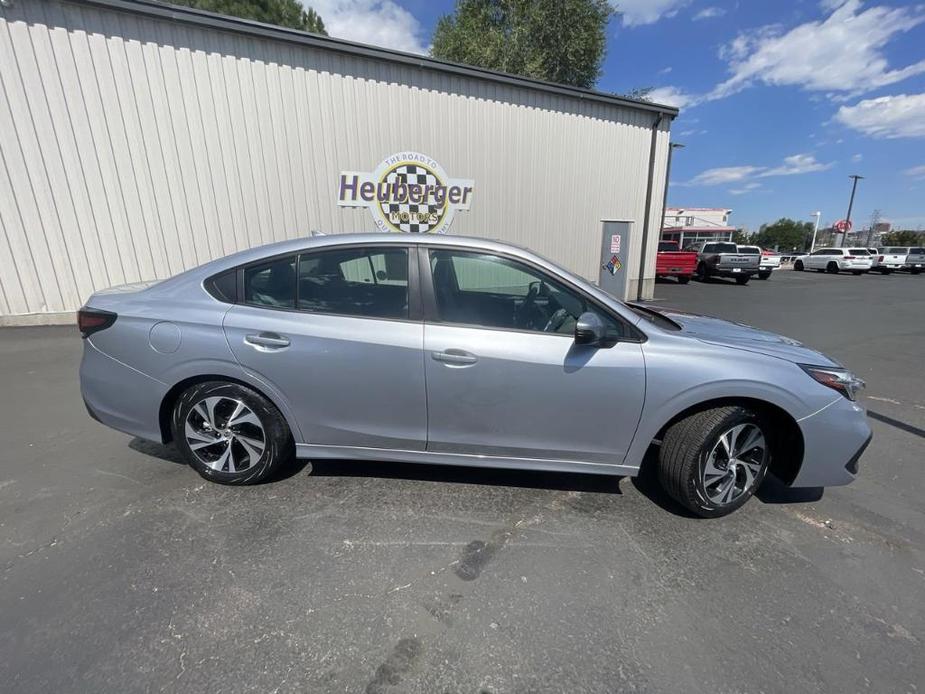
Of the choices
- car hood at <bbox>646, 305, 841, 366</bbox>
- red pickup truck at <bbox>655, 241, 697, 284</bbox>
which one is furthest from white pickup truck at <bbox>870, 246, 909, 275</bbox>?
car hood at <bbox>646, 305, 841, 366</bbox>

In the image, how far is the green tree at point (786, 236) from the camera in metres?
75.1

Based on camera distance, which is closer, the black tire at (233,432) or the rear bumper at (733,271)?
the black tire at (233,432)

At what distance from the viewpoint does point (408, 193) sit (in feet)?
27.8

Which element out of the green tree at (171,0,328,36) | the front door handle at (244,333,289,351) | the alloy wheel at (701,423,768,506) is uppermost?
the green tree at (171,0,328,36)

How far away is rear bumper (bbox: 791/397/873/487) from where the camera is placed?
2.36 metres

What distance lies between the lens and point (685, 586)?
207 cm

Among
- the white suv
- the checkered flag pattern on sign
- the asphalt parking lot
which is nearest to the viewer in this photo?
the asphalt parking lot

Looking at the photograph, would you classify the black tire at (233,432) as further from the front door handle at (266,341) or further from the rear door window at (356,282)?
the rear door window at (356,282)

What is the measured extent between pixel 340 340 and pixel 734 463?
2.48m

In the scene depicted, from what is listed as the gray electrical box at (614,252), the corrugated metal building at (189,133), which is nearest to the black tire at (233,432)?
the corrugated metal building at (189,133)

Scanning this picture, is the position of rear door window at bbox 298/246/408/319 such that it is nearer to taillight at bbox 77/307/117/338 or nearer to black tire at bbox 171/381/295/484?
black tire at bbox 171/381/295/484

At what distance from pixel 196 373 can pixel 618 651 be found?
8.75 ft

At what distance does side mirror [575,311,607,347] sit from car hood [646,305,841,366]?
67 cm

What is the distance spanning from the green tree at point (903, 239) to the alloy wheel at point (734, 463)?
7393cm
